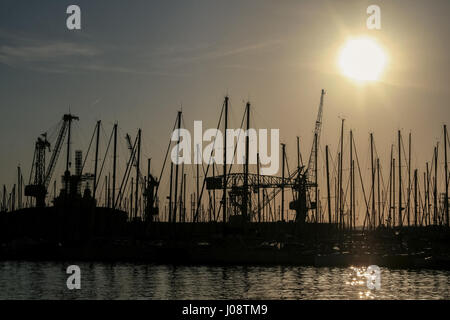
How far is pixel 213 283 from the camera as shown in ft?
155

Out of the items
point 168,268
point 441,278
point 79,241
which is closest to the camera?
point 441,278

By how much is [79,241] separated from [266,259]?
84.8 ft

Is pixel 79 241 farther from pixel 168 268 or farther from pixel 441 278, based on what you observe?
pixel 441 278

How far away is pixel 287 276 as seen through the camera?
54.3m

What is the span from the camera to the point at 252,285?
151 ft

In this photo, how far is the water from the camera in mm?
40156

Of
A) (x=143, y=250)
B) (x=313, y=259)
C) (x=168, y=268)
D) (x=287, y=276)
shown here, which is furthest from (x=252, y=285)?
(x=143, y=250)

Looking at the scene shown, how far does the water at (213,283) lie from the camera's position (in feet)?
132

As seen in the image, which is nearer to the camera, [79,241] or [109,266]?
[109,266]

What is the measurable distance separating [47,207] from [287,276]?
91.0m
